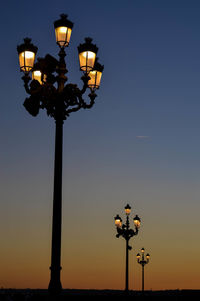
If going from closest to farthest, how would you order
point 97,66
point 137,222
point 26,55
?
point 26,55 → point 97,66 → point 137,222

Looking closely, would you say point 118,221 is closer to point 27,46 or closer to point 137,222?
point 137,222

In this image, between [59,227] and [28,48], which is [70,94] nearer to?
[28,48]

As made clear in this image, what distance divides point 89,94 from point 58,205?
306 centimetres

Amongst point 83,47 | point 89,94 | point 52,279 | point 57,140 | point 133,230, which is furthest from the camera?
point 133,230

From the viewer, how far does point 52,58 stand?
10883mm

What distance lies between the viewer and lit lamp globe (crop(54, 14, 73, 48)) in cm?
1045

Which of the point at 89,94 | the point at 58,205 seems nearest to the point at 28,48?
the point at 89,94

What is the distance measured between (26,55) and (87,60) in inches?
50.5

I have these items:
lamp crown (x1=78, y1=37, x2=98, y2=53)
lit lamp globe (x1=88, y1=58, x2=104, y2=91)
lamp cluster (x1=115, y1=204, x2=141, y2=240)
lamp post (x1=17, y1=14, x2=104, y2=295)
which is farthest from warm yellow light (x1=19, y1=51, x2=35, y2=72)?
lamp cluster (x1=115, y1=204, x2=141, y2=240)

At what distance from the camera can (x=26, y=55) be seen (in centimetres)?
1057

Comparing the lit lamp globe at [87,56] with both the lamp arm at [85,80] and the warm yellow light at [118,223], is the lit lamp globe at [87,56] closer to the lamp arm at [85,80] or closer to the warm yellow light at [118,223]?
the lamp arm at [85,80]

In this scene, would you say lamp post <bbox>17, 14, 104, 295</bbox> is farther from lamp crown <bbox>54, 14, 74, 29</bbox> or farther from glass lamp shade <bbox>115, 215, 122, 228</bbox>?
glass lamp shade <bbox>115, 215, 122, 228</bbox>

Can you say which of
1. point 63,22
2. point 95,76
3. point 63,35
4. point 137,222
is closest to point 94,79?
point 95,76

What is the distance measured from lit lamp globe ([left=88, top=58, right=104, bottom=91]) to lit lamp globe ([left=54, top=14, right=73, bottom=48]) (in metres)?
1.12
